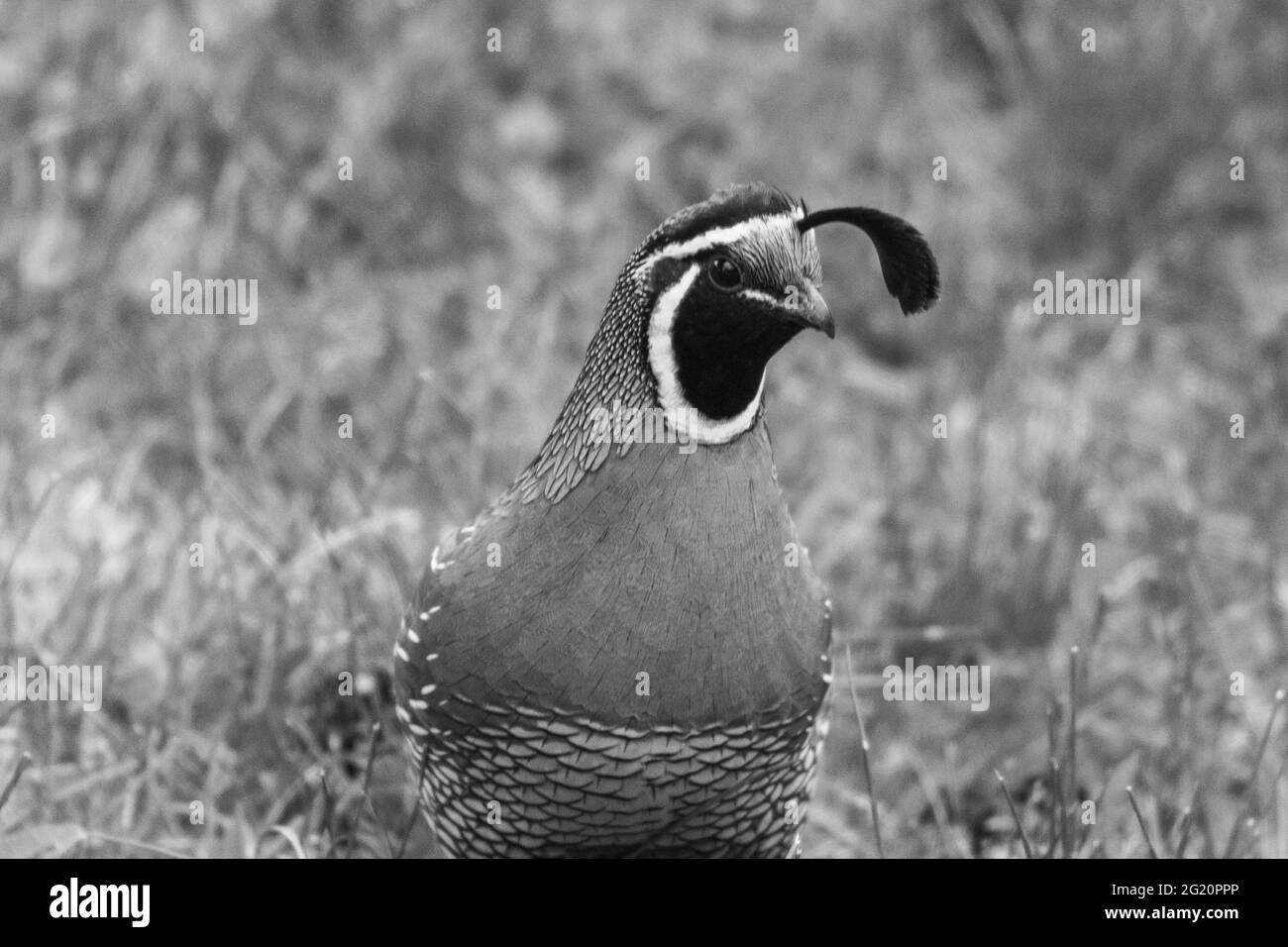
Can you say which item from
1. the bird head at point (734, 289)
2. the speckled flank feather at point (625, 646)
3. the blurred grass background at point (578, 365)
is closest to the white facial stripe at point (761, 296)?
the bird head at point (734, 289)

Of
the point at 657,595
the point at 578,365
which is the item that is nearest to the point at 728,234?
the point at 657,595

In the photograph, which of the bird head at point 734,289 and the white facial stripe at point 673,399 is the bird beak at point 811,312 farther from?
the white facial stripe at point 673,399

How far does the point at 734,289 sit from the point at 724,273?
0.03m

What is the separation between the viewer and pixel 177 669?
153 inches

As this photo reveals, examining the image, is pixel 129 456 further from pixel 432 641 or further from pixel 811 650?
pixel 811 650

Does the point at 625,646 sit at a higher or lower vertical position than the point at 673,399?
lower

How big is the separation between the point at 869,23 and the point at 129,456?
3180 mm

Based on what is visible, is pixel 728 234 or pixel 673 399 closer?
pixel 728 234

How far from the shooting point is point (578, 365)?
5.41 meters

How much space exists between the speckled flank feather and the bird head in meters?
0.01

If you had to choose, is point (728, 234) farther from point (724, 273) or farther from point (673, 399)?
point (673, 399)

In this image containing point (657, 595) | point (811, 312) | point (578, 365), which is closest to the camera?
point (811, 312)

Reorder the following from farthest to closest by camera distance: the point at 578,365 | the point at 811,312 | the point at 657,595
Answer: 1. the point at 578,365
2. the point at 657,595
3. the point at 811,312

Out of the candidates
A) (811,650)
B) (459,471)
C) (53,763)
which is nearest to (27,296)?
(459,471)
